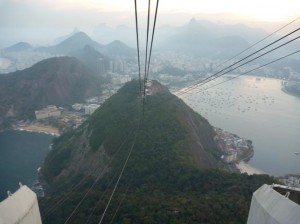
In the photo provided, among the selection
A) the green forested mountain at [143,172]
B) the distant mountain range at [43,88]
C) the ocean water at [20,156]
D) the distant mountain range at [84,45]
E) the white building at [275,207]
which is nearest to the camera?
the white building at [275,207]

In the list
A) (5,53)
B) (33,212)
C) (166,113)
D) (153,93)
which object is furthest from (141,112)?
(5,53)

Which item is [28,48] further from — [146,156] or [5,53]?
[146,156]

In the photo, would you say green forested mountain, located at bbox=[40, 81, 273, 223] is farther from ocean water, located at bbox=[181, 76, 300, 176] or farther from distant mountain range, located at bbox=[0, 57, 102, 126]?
distant mountain range, located at bbox=[0, 57, 102, 126]

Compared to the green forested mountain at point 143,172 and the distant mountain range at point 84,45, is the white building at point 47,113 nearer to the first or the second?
the green forested mountain at point 143,172

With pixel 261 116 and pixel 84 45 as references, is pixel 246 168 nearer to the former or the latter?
pixel 261 116

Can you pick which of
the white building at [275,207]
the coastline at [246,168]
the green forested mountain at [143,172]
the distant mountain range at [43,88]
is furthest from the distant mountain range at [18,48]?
the white building at [275,207]
